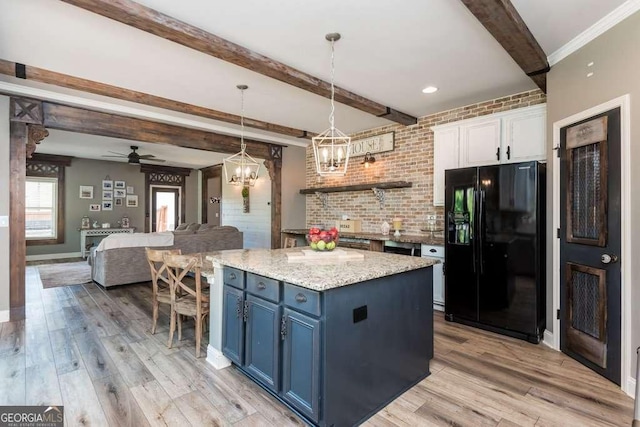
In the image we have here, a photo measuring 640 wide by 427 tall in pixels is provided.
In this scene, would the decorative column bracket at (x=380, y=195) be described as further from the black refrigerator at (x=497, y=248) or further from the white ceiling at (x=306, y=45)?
the black refrigerator at (x=497, y=248)

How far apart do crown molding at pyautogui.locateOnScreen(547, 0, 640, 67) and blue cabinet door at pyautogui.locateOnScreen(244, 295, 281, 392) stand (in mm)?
3219

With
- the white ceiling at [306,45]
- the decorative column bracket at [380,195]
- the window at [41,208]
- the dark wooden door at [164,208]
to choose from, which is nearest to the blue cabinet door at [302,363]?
the white ceiling at [306,45]

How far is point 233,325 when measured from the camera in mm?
2582

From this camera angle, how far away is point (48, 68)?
11.1 feet

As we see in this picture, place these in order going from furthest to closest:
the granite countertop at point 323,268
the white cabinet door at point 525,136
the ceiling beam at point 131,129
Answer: the ceiling beam at point 131,129, the white cabinet door at point 525,136, the granite countertop at point 323,268

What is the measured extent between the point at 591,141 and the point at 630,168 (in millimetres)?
432

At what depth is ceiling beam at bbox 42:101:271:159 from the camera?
4.34m

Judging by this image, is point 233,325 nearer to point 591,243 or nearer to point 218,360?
point 218,360

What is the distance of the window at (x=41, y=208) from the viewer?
323 inches

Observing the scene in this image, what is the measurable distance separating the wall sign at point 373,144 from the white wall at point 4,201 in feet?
16.0

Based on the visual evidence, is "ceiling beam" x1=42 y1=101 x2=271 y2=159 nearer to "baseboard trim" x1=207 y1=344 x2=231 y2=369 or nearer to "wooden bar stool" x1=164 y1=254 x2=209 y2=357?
"wooden bar stool" x1=164 y1=254 x2=209 y2=357

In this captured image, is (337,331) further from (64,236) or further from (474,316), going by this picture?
(64,236)

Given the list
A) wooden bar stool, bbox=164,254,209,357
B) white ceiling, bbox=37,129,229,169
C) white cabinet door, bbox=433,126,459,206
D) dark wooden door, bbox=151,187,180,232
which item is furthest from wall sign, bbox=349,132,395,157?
dark wooden door, bbox=151,187,180,232

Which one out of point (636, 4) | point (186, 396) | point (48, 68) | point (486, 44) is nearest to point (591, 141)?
point (636, 4)
